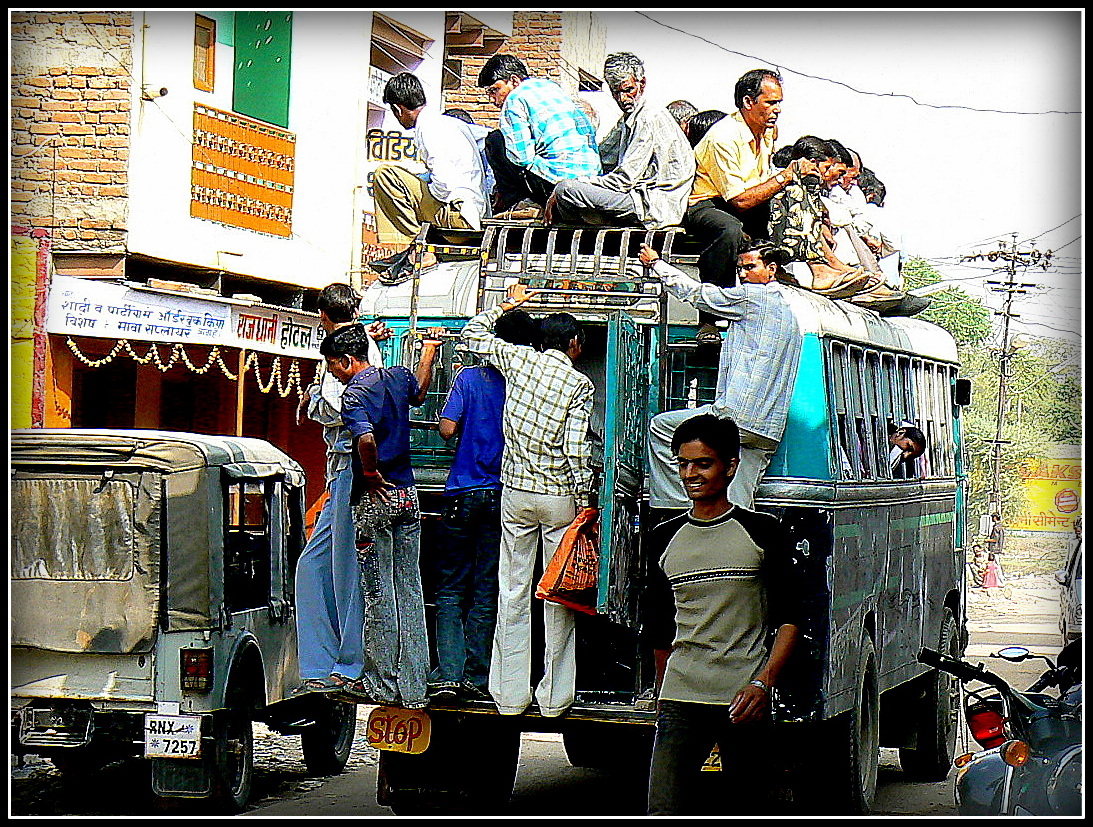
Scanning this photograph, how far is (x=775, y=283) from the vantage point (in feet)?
23.7

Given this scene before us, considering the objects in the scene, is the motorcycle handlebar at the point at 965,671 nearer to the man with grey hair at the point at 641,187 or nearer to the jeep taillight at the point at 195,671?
the man with grey hair at the point at 641,187

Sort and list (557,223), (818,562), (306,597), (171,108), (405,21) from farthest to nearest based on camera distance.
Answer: (171,108)
(405,21)
(557,223)
(306,597)
(818,562)

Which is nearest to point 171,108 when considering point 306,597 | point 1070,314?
point 306,597

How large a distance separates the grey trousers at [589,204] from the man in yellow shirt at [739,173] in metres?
0.33

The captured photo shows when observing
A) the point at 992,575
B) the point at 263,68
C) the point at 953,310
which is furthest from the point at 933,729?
the point at 263,68

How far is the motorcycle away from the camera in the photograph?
6.95 meters

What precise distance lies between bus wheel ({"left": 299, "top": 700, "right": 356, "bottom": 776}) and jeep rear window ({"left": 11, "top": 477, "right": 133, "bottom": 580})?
1942 millimetres

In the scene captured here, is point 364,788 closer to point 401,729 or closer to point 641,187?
point 401,729

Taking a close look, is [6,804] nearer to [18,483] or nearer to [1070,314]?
[18,483]

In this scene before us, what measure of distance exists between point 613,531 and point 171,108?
8558mm

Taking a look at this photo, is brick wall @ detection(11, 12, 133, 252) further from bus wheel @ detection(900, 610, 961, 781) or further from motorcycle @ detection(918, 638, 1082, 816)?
bus wheel @ detection(900, 610, 961, 781)

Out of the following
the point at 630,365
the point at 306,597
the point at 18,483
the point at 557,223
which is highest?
the point at 557,223

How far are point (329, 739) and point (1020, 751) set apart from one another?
4084 mm

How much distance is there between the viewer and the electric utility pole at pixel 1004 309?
30.5ft
